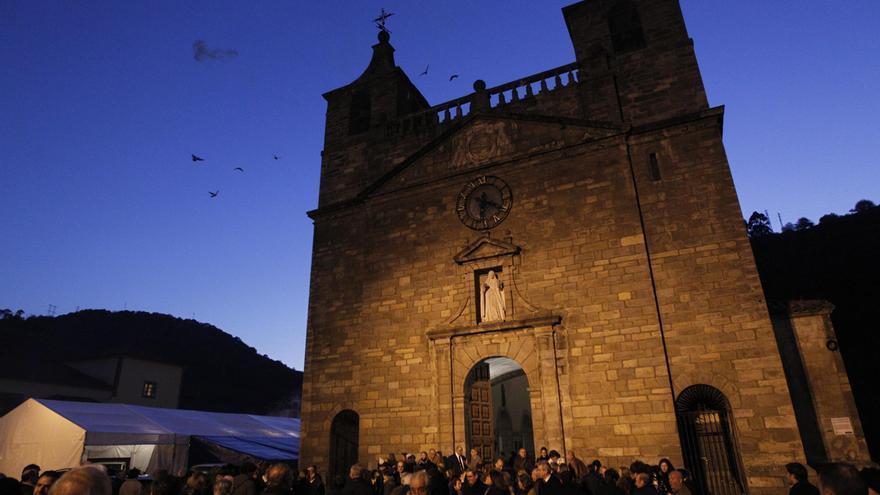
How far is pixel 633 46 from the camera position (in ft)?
46.3

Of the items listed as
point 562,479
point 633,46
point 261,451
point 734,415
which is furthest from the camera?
point 261,451

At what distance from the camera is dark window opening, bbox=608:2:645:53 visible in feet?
46.6

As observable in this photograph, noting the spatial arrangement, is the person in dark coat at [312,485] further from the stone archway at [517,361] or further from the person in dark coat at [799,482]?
the person in dark coat at [799,482]

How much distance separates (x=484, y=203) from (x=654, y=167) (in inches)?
164

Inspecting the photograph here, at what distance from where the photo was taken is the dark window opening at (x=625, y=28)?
14.2 meters

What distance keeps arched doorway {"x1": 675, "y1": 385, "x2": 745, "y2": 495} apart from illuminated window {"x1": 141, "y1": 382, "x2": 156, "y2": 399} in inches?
1188

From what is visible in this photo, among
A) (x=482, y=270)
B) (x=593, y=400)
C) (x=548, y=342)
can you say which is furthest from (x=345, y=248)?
(x=593, y=400)

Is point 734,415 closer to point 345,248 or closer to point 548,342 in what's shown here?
point 548,342

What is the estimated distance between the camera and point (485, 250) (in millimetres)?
13070

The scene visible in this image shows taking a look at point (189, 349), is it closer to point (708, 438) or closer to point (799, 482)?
point (708, 438)

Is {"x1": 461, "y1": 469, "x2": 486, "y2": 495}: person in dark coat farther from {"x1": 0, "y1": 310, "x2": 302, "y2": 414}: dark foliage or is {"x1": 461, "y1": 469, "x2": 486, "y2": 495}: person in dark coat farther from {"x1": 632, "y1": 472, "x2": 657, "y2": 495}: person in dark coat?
{"x1": 0, "y1": 310, "x2": 302, "y2": 414}: dark foliage

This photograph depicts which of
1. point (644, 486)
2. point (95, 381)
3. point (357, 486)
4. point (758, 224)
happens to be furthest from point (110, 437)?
point (758, 224)

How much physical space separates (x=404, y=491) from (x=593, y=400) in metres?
6.68

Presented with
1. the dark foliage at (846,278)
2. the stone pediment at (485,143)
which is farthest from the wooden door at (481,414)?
the dark foliage at (846,278)
